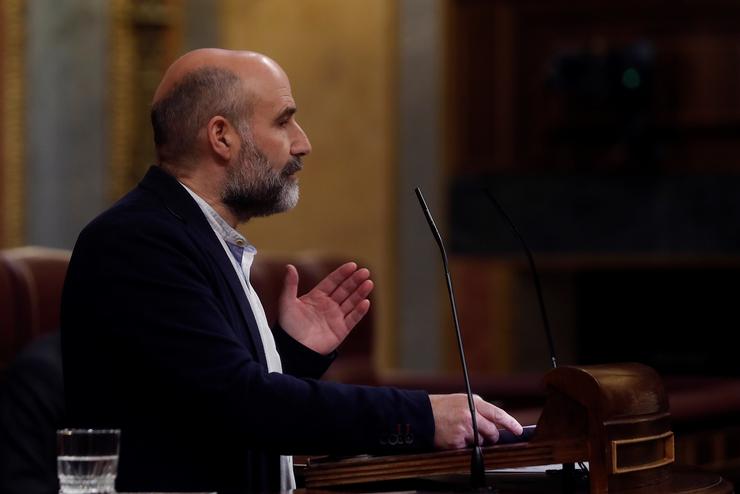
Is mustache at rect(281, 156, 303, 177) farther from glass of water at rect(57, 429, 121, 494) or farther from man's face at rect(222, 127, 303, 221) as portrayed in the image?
glass of water at rect(57, 429, 121, 494)

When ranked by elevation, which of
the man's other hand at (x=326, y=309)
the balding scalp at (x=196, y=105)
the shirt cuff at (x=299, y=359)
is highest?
the balding scalp at (x=196, y=105)

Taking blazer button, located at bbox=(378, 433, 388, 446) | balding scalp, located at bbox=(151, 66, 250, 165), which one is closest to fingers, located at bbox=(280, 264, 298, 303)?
balding scalp, located at bbox=(151, 66, 250, 165)

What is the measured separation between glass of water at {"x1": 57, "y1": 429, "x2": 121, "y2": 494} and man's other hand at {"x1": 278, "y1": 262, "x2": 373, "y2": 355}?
0.65 metres

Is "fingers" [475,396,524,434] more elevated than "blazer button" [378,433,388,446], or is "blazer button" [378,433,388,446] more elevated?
"fingers" [475,396,524,434]

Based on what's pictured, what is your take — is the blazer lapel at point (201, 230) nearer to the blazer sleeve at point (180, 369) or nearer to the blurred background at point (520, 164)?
the blazer sleeve at point (180, 369)

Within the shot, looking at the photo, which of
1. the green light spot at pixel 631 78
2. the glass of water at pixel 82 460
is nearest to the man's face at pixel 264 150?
the glass of water at pixel 82 460

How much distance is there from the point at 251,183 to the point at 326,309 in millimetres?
247

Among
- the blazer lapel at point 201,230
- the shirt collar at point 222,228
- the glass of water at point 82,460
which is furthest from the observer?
the shirt collar at point 222,228

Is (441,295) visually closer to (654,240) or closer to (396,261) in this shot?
(396,261)

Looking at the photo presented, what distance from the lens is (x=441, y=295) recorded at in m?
6.73

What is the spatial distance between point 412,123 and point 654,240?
4.24ft

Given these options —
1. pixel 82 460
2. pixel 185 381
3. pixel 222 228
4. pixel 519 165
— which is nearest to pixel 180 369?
pixel 185 381

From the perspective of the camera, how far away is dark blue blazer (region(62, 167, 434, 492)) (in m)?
1.93

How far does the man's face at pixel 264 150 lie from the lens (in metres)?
2.28
